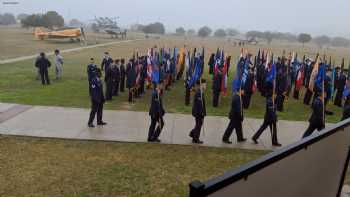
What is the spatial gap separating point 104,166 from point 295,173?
5.42 metres

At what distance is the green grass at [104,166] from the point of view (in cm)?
612

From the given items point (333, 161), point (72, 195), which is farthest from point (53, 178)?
point (333, 161)

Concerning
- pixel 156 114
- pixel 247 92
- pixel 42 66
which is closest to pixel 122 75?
pixel 42 66

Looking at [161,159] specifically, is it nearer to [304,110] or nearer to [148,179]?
[148,179]

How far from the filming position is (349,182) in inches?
273

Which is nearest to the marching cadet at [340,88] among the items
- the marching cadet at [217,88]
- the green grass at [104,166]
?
the marching cadet at [217,88]

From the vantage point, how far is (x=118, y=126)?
1019 cm

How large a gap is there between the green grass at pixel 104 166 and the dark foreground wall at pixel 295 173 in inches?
138

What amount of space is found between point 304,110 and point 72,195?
1087 centimetres

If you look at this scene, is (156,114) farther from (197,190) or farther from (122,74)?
(122,74)

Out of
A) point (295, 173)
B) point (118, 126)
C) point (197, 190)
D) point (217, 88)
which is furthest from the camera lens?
point (217, 88)

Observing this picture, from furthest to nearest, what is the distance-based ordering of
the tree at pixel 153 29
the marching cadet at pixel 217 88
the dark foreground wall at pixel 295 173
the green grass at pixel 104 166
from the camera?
the tree at pixel 153 29 → the marching cadet at pixel 217 88 → the green grass at pixel 104 166 → the dark foreground wall at pixel 295 173

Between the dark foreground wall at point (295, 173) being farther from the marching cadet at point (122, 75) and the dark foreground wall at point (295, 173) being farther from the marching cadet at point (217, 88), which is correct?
the marching cadet at point (122, 75)

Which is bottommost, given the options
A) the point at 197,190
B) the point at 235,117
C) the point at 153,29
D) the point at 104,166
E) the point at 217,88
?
the point at 104,166
